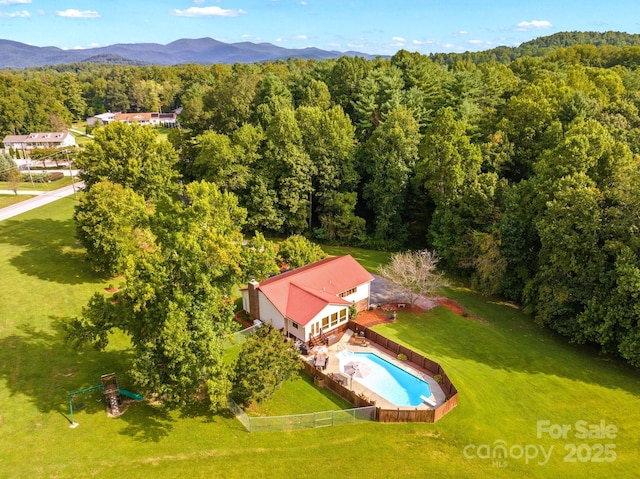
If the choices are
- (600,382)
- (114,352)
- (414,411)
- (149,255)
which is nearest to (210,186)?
(149,255)

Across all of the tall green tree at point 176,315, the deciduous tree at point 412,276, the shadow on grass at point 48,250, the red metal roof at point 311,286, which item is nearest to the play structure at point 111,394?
the tall green tree at point 176,315

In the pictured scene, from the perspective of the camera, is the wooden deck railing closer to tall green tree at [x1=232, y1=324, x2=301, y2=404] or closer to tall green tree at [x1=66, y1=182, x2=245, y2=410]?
tall green tree at [x1=232, y1=324, x2=301, y2=404]

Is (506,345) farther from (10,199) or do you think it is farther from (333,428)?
(10,199)

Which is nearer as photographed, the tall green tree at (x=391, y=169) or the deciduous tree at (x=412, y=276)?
the deciduous tree at (x=412, y=276)

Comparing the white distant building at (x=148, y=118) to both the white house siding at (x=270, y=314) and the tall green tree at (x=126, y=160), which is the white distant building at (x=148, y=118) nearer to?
the tall green tree at (x=126, y=160)

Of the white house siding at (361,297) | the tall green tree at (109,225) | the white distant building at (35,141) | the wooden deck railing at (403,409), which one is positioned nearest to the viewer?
the wooden deck railing at (403,409)

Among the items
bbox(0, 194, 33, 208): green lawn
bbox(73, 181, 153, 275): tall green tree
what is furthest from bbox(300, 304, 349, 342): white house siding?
bbox(0, 194, 33, 208): green lawn

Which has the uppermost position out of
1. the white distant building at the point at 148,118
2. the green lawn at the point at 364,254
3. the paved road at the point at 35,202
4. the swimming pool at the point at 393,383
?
the white distant building at the point at 148,118
